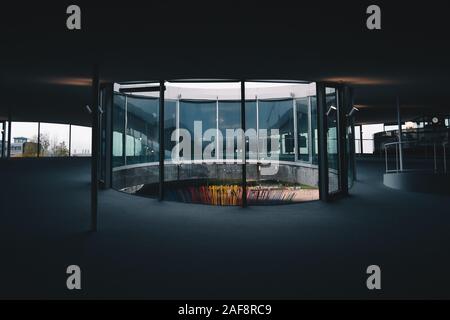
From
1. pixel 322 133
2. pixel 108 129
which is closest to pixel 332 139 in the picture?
pixel 322 133

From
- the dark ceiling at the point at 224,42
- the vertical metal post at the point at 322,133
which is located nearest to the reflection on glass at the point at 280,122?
the vertical metal post at the point at 322,133

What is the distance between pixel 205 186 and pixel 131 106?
22.1 ft

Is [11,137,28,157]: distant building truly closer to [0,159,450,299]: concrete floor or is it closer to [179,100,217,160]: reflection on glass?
[179,100,217,160]: reflection on glass

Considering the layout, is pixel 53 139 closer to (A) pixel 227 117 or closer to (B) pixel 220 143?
(B) pixel 220 143

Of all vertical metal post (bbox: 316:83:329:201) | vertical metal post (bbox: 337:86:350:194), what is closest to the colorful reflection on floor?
vertical metal post (bbox: 337:86:350:194)

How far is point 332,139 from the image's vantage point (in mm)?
7062

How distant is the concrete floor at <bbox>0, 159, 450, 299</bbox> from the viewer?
2.38 m

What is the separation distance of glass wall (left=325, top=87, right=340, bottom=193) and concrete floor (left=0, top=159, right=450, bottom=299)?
1.14 meters

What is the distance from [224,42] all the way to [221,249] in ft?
8.47

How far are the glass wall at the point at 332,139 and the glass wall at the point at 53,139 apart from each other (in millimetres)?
15921
